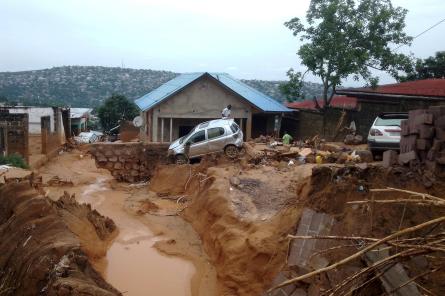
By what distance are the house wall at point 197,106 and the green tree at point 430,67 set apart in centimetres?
1082

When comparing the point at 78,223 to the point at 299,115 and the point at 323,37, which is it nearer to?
the point at 323,37

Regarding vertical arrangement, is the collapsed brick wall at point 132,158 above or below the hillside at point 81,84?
below

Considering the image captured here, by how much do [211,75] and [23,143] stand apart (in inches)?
423

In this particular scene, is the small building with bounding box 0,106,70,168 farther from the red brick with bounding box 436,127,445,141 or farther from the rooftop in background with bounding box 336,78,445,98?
the red brick with bounding box 436,127,445,141

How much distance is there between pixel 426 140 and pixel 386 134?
532 cm

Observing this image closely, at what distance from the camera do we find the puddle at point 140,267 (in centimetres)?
1035

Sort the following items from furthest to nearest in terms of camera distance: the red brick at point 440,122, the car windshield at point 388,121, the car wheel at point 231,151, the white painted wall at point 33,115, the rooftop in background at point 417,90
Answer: the white painted wall at point 33,115
the rooftop in background at point 417,90
the car wheel at point 231,151
the car windshield at point 388,121
the red brick at point 440,122

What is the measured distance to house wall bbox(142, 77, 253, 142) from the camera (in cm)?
2548

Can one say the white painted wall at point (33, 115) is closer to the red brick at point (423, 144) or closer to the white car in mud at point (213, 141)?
the white car in mud at point (213, 141)

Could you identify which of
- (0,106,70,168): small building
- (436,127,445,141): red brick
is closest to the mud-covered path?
(0,106,70,168): small building

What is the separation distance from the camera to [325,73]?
23.1 meters

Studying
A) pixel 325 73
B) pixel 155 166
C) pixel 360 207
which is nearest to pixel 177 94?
pixel 155 166

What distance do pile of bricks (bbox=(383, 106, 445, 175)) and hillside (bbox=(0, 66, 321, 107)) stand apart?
4781cm

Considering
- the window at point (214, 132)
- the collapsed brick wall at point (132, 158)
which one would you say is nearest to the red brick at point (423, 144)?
the window at point (214, 132)
